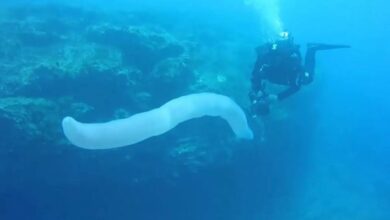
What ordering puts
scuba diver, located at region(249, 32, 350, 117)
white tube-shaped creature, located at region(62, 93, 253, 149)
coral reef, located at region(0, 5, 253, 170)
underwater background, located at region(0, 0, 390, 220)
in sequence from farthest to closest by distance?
underwater background, located at region(0, 0, 390, 220) → coral reef, located at region(0, 5, 253, 170) → scuba diver, located at region(249, 32, 350, 117) → white tube-shaped creature, located at region(62, 93, 253, 149)

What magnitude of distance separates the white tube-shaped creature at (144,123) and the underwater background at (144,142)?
11.0ft

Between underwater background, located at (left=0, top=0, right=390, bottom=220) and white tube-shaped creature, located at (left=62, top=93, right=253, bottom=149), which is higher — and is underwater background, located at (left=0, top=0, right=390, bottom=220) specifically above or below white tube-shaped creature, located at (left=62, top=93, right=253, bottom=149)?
above

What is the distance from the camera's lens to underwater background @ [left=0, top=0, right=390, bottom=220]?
10531 millimetres

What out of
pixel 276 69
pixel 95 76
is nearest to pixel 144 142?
pixel 95 76

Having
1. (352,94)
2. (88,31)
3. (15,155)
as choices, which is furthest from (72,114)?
(352,94)

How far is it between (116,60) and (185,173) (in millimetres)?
3694

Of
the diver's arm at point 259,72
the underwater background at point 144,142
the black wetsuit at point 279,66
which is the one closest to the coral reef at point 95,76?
the underwater background at point 144,142

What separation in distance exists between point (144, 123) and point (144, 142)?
412 centimetres

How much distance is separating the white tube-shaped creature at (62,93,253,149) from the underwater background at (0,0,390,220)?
3.35 meters

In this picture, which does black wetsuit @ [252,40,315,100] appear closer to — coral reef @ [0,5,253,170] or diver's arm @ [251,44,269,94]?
diver's arm @ [251,44,269,94]

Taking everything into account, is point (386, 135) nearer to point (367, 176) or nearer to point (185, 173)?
point (367, 176)

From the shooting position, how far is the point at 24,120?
9578 mm


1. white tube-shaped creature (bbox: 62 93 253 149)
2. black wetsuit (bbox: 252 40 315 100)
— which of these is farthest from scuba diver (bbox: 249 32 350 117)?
white tube-shaped creature (bbox: 62 93 253 149)

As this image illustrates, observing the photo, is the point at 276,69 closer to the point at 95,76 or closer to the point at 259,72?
the point at 259,72
